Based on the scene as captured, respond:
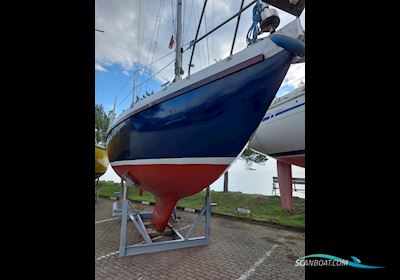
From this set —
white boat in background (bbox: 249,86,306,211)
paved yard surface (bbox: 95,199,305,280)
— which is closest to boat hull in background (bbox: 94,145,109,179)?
paved yard surface (bbox: 95,199,305,280)

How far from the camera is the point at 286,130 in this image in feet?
14.0

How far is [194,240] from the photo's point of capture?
4117mm

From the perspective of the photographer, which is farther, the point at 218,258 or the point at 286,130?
the point at 286,130

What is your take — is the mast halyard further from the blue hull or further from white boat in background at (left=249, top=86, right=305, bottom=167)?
white boat in background at (left=249, top=86, right=305, bottom=167)

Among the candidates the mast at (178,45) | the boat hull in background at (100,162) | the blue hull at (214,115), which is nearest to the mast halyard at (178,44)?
the mast at (178,45)

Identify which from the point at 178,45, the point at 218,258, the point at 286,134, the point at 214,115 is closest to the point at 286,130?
the point at 286,134

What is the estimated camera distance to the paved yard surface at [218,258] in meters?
3.00

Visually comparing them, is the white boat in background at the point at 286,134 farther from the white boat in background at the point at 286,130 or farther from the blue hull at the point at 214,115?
the blue hull at the point at 214,115

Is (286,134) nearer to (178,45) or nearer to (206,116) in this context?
(206,116)

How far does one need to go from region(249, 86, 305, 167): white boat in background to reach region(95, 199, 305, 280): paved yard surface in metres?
1.70

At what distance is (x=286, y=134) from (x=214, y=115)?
6.25ft
